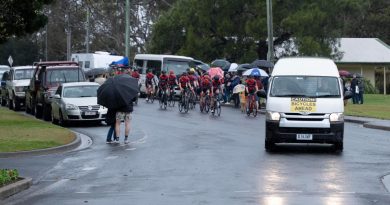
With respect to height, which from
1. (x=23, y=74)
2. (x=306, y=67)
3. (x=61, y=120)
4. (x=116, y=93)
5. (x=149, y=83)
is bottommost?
(x=61, y=120)

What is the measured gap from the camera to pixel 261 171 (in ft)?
51.9

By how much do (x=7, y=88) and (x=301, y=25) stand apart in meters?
18.3

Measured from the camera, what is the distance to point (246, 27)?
51.5 m

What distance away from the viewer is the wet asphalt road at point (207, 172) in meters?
12.7

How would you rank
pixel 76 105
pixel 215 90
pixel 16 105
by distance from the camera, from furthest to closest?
1. pixel 16 105
2. pixel 215 90
3. pixel 76 105

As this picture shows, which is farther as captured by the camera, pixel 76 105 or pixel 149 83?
pixel 149 83

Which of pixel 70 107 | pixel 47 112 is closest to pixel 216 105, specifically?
pixel 47 112

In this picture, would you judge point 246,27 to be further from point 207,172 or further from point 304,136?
point 207,172

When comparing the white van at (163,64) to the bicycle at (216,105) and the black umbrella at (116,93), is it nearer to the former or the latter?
the bicycle at (216,105)

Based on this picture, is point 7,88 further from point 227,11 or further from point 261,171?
point 261,171

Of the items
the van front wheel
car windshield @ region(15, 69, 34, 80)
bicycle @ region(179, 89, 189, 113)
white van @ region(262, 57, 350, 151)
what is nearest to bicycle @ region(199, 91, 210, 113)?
bicycle @ region(179, 89, 189, 113)

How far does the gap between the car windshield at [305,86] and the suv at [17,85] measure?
69.8 feet

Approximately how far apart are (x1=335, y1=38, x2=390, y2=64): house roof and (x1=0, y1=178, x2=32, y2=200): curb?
5452 cm

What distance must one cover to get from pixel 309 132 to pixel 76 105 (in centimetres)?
1182
